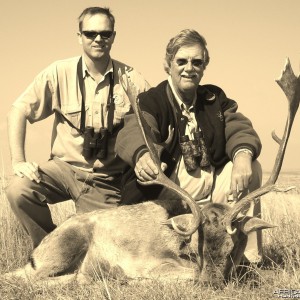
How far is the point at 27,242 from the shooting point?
7695 mm

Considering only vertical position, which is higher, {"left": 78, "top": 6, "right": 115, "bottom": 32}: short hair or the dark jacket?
{"left": 78, "top": 6, "right": 115, "bottom": 32}: short hair

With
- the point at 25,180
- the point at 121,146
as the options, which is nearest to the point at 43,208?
the point at 25,180

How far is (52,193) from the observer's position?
303 inches

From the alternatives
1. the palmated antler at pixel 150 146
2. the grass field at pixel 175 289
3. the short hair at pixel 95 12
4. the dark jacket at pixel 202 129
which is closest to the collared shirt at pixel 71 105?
the short hair at pixel 95 12

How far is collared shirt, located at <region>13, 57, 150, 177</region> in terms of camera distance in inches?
306

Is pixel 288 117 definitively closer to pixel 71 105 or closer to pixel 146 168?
pixel 146 168

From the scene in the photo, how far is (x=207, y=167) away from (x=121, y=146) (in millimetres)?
1069

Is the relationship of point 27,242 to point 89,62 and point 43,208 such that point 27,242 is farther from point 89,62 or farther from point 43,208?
point 89,62

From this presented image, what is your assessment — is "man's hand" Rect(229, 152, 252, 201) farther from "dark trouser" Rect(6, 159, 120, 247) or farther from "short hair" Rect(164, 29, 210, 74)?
"dark trouser" Rect(6, 159, 120, 247)

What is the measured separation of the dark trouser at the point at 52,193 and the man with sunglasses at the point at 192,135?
100 centimetres

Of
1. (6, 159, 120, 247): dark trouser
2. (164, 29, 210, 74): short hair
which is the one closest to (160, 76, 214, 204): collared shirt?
(164, 29, 210, 74): short hair

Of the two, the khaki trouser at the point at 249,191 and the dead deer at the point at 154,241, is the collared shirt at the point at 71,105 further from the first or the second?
the khaki trouser at the point at 249,191

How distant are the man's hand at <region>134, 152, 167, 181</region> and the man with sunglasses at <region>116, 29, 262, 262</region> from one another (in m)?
0.52

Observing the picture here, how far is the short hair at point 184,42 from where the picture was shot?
686 cm
